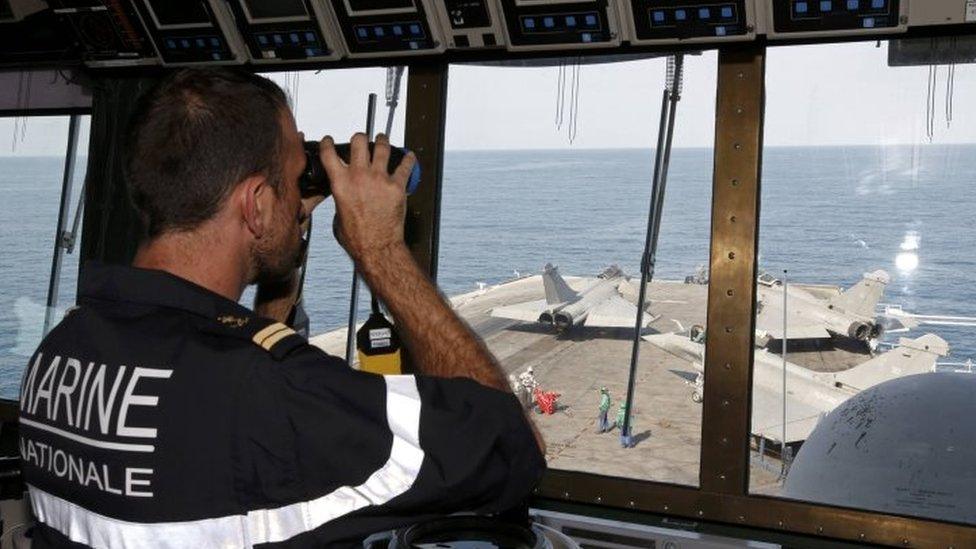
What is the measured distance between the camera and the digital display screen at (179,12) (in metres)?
2.52

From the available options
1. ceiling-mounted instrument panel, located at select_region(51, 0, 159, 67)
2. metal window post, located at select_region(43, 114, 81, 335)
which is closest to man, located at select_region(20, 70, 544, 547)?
ceiling-mounted instrument panel, located at select_region(51, 0, 159, 67)

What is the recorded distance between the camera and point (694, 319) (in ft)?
8.05

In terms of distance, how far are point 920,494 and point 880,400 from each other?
275 mm

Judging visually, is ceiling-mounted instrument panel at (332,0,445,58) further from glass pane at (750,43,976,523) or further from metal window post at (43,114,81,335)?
metal window post at (43,114,81,335)

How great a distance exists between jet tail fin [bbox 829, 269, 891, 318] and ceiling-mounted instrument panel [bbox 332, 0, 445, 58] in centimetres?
142

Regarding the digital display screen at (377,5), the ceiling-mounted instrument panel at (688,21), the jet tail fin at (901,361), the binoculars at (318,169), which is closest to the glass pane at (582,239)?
the ceiling-mounted instrument panel at (688,21)

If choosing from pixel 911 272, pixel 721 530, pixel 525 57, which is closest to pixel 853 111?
pixel 911 272

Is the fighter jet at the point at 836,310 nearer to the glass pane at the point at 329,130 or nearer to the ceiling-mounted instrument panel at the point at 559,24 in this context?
the ceiling-mounted instrument panel at the point at 559,24

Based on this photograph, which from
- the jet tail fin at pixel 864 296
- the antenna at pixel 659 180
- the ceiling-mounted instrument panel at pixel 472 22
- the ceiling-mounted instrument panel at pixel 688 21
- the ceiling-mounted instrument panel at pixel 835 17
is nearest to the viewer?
the ceiling-mounted instrument panel at pixel 835 17

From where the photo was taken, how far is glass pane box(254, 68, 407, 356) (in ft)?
8.87

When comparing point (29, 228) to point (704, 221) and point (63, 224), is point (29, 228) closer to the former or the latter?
point (63, 224)

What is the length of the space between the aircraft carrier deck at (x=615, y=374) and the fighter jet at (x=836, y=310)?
0.07 meters

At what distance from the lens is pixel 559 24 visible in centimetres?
223

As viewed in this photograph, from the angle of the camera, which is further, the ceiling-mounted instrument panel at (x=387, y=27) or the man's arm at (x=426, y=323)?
the ceiling-mounted instrument panel at (x=387, y=27)
